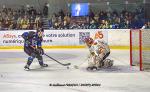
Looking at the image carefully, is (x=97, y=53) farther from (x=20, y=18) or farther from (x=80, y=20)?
(x=20, y=18)

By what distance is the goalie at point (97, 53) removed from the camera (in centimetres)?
1173

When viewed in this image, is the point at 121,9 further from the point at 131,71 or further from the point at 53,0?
the point at 131,71

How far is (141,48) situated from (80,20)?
30.4ft

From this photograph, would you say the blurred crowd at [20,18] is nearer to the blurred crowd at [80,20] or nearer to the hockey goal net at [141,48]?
the blurred crowd at [80,20]

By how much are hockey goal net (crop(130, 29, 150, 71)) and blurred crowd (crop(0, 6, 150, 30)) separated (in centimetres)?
639

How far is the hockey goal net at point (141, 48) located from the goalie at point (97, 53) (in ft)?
3.46

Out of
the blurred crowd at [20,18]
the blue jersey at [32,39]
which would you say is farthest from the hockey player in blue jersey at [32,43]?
the blurred crowd at [20,18]

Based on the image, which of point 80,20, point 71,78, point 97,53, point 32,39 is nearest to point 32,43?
point 32,39

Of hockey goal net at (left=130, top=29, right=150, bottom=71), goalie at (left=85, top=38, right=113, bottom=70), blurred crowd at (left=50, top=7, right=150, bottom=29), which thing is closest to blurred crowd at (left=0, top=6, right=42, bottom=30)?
blurred crowd at (left=50, top=7, right=150, bottom=29)

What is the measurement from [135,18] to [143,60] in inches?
330

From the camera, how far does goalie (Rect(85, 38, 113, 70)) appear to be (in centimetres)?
1173

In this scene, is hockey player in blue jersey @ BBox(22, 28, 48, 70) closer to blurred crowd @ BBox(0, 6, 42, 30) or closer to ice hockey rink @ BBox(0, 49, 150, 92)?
ice hockey rink @ BBox(0, 49, 150, 92)

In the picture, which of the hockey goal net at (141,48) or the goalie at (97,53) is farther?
the hockey goal net at (141,48)

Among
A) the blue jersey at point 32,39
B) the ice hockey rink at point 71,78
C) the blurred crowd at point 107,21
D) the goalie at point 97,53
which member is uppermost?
the blurred crowd at point 107,21
